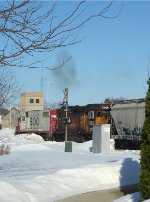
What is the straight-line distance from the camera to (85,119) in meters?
42.2

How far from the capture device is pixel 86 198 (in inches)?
421

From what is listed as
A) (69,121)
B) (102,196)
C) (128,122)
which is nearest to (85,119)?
(69,121)

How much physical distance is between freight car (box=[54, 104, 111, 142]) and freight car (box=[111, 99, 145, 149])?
7.00 feet

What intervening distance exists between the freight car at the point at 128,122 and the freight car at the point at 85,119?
7.00 ft

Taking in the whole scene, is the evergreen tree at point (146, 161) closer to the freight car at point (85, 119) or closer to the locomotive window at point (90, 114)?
the freight car at point (85, 119)

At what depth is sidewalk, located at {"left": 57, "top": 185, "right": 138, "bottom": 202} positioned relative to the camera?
10.5 meters

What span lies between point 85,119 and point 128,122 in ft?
26.7

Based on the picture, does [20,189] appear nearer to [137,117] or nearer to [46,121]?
[137,117]

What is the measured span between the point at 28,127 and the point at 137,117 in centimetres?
2900

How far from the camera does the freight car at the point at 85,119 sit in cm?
3931

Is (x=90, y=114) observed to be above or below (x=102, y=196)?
above

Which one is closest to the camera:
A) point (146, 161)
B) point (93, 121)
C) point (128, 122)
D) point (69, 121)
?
point (146, 161)

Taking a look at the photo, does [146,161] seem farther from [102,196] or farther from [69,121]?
[69,121]

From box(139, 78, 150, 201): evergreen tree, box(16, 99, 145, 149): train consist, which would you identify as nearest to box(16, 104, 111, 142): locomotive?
box(16, 99, 145, 149): train consist
